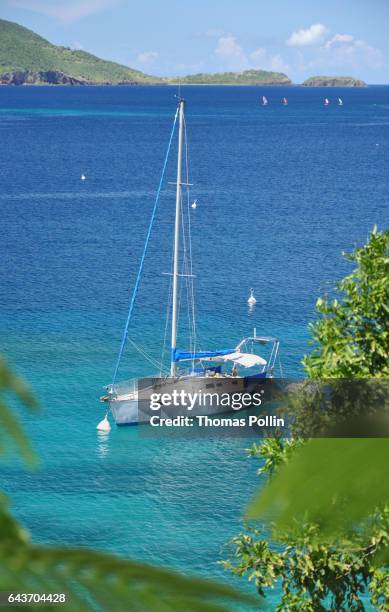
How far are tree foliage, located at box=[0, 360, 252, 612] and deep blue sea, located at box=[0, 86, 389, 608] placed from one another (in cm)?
5

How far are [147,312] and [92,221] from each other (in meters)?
21.2

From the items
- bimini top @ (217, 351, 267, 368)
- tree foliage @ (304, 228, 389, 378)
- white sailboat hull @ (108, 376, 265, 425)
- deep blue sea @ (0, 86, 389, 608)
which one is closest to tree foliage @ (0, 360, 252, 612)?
deep blue sea @ (0, 86, 389, 608)

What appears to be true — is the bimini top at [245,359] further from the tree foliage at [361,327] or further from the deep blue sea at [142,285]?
the tree foliage at [361,327]

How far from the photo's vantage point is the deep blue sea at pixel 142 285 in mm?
22500

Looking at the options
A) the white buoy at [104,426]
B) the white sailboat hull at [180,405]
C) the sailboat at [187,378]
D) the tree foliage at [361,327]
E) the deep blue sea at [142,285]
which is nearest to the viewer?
the tree foliage at [361,327]

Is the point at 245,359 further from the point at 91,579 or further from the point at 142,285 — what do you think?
the point at 91,579

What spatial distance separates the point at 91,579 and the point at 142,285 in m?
41.6

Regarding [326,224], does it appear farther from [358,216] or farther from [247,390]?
[247,390]

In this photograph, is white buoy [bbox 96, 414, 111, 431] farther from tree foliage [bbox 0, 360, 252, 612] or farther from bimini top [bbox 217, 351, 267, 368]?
tree foliage [bbox 0, 360, 252, 612]

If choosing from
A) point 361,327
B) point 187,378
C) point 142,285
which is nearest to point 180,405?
point 187,378

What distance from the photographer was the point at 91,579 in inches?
18.9

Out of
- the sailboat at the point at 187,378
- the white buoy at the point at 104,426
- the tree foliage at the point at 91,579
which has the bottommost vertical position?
the white buoy at the point at 104,426

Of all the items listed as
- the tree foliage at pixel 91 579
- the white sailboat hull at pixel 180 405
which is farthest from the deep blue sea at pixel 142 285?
the white sailboat hull at pixel 180 405

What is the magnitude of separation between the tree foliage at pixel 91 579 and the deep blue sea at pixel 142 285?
0.05 m
